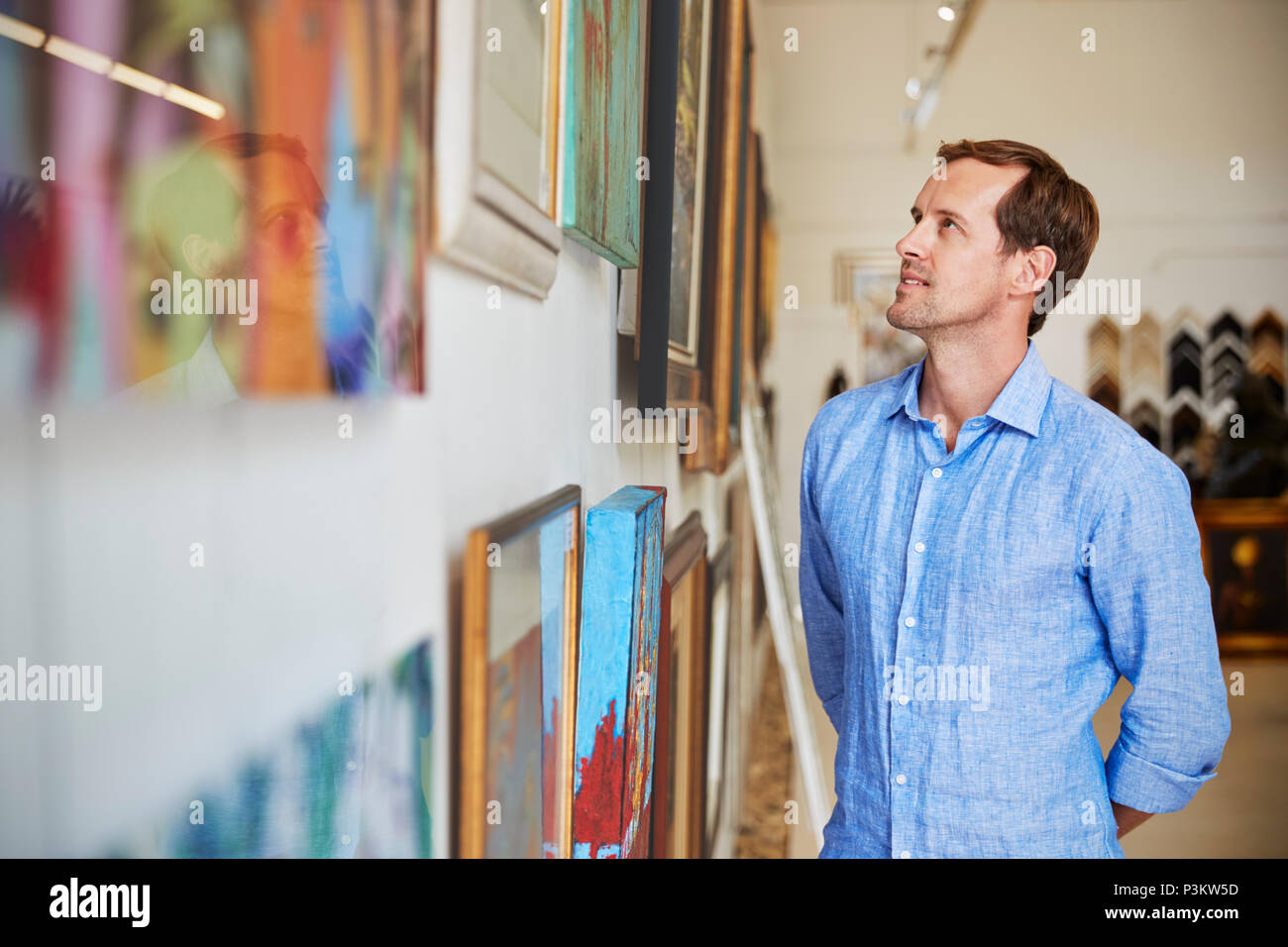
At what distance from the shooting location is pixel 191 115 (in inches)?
13.7

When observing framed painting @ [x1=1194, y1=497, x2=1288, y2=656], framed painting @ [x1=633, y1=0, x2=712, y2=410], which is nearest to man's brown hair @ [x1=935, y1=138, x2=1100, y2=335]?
framed painting @ [x1=633, y1=0, x2=712, y2=410]

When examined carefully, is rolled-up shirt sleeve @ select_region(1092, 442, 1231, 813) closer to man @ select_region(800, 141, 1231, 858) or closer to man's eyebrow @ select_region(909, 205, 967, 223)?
man @ select_region(800, 141, 1231, 858)

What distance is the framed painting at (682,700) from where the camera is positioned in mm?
1226

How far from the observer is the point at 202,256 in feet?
1.21

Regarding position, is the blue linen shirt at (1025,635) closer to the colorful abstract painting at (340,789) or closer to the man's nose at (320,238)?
the colorful abstract painting at (340,789)

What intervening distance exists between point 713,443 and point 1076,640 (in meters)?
0.84

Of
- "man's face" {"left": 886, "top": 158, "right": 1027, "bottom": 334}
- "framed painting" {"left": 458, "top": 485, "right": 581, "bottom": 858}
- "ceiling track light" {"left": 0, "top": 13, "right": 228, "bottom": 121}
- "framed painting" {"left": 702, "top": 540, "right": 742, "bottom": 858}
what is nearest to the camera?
"ceiling track light" {"left": 0, "top": 13, "right": 228, "bottom": 121}

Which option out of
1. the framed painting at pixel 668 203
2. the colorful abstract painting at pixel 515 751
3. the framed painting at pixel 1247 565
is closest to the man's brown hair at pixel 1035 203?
the framed painting at pixel 668 203

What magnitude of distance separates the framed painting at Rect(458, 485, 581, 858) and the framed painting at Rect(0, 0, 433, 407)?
0.15 metres

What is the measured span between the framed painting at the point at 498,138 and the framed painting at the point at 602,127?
0.09 feet

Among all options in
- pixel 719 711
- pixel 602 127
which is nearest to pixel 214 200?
pixel 602 127

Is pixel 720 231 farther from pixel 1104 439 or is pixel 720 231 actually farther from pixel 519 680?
pixel 519 680

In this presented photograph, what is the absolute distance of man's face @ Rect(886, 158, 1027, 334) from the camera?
118 centimetres
